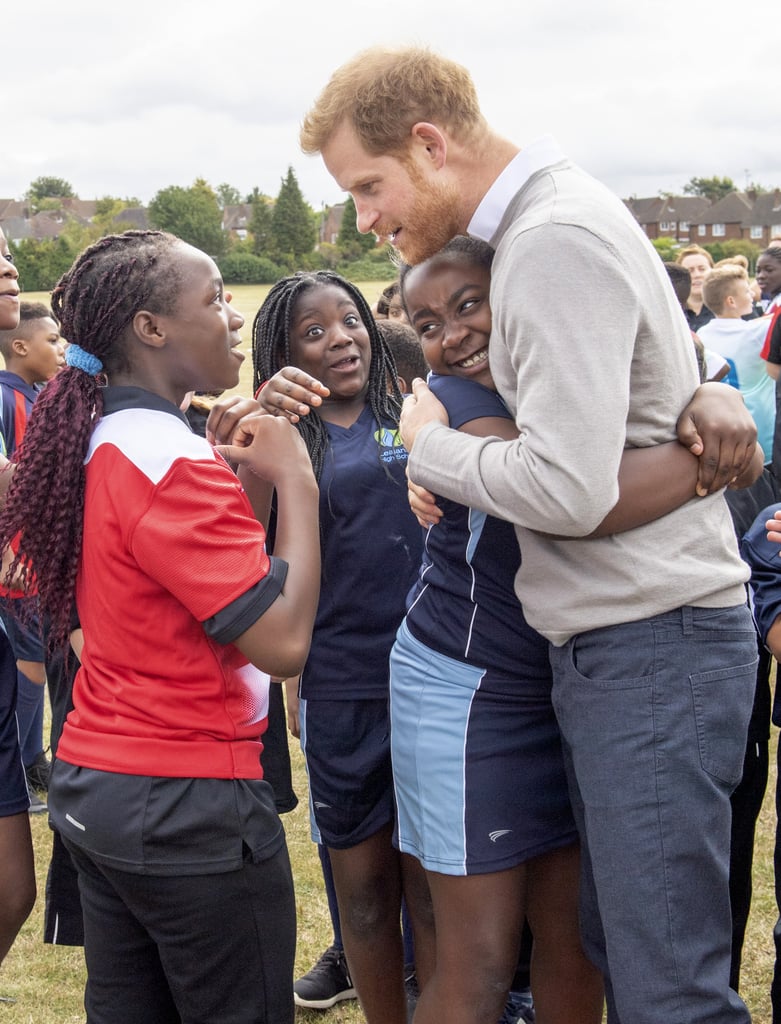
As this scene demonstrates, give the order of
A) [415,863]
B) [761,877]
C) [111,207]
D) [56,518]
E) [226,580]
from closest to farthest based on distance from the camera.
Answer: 1. [226,580]
2. [56,518]
3. [415,863]
4. [761,877]
5. [111,207]

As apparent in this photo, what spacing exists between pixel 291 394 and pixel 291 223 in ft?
232

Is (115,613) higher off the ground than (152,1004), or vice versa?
(115,613)

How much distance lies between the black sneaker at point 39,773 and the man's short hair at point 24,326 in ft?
7.79

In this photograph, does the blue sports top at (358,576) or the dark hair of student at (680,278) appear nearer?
the blue sports top at (358,576)

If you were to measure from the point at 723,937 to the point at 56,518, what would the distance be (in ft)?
5.12

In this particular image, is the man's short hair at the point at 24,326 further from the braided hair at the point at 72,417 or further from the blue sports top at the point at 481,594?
the blue sports top at the point at 481,594

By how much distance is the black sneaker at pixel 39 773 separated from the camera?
17.0ft

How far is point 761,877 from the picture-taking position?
402 cm

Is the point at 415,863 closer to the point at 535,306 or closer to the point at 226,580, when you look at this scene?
the point at 226,580

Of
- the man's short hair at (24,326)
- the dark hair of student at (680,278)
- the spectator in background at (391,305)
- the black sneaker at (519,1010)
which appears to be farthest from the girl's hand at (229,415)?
the dark hair of student at (680,278)

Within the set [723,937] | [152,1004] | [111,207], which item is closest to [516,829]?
[723,937]

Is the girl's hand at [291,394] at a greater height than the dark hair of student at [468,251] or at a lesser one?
lesser

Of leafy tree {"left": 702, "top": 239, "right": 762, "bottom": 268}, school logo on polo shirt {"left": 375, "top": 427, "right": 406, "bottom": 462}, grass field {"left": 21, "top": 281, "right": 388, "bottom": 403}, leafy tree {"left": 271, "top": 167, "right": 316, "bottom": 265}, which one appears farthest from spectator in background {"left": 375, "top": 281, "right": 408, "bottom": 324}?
leafy tree {"left": 271, "top": 167, "right": 316, "bottom": 265}

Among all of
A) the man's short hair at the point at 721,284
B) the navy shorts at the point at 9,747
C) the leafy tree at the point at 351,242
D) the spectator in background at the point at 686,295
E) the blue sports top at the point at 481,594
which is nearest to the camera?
the blue sports top at the point at 481,594
